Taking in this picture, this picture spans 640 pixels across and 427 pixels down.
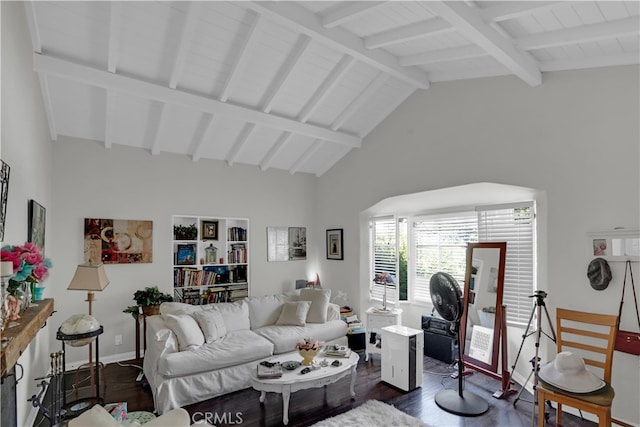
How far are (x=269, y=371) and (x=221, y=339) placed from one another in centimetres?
104

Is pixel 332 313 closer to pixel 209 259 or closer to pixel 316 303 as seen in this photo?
pixel 316 303

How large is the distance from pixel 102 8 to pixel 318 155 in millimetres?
3701

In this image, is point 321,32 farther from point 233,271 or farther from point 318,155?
point 233,271

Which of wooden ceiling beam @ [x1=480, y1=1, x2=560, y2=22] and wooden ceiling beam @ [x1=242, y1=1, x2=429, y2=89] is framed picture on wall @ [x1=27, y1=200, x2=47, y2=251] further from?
wooden ceiling beam @ [x1=480, y1=1, x2=560, y2=22]

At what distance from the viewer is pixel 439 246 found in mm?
5438

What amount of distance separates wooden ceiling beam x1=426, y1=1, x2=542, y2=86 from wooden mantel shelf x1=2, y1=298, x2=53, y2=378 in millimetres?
3006

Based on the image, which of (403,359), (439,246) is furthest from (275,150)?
(403,359)

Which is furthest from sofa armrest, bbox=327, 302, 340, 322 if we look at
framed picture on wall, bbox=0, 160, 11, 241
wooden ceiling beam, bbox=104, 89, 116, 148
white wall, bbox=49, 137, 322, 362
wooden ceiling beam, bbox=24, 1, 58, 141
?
wooden ceiling beam, bbox=24, 1, 58, 141

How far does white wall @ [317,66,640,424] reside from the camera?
3158 mm

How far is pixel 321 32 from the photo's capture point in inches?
137

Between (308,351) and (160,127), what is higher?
(160,127)

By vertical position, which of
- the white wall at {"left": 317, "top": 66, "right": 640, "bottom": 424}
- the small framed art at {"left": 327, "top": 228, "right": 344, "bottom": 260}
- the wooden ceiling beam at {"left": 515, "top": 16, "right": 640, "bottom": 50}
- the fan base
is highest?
the wooden ceiling beam at {"left": 515, "top": 16, "right": 640, "bottom": 50}

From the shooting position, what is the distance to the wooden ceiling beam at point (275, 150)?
5488 mm

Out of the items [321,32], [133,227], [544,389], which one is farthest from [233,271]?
[544,389]
